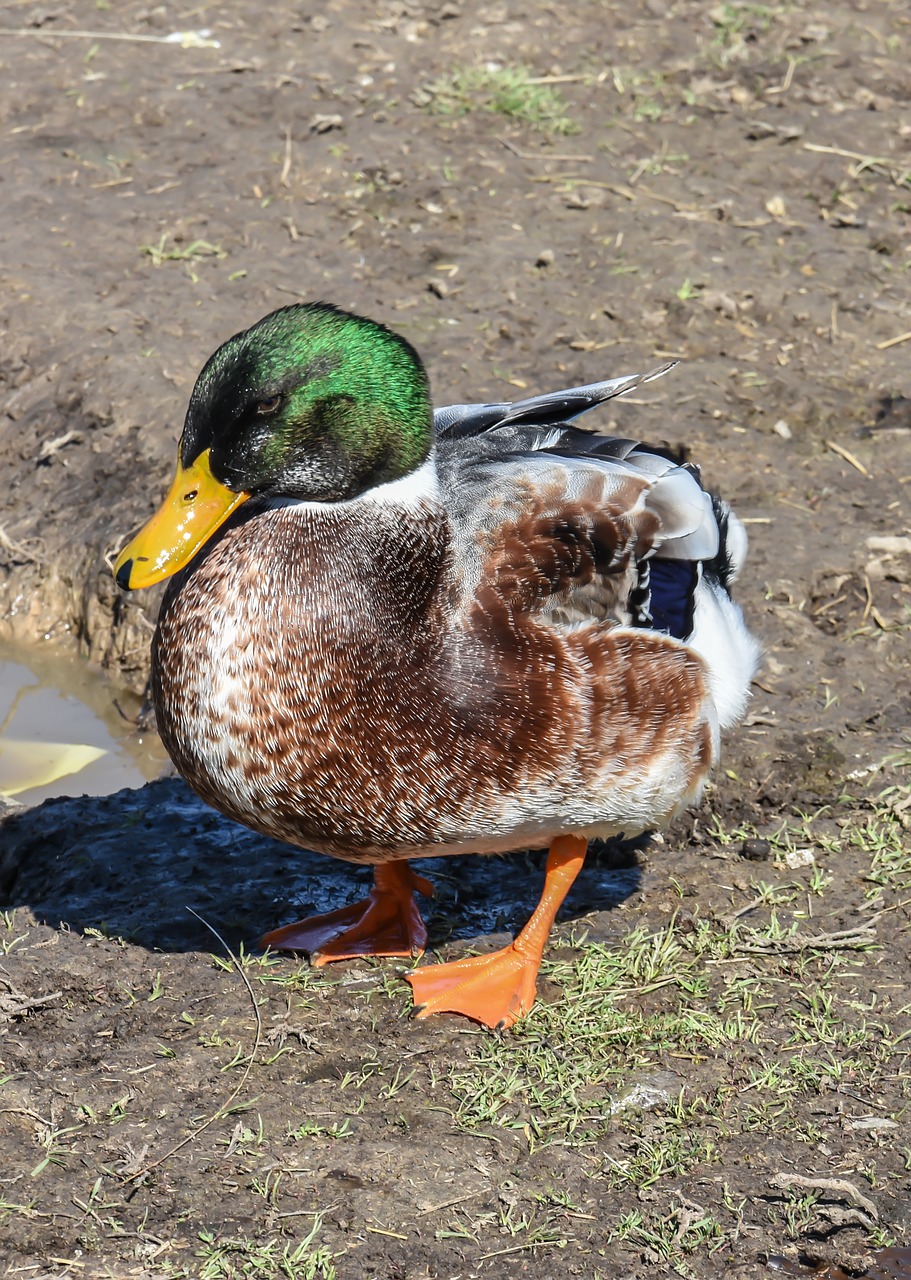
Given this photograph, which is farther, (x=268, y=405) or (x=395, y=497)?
(x=395, y=497)

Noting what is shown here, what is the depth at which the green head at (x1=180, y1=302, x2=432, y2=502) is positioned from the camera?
2941 millimetres

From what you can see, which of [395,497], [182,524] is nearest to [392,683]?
[395,497]

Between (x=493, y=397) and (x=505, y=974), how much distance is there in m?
2.55

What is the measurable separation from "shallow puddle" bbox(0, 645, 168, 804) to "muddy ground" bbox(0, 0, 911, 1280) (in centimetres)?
14

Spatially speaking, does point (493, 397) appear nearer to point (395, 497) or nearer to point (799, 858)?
point (799, 858)

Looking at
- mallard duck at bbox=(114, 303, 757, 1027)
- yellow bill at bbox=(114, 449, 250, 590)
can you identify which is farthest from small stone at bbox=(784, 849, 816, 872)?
yellow bill at bbox=(114, 449, 250, 590)

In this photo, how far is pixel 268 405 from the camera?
9.72 ft

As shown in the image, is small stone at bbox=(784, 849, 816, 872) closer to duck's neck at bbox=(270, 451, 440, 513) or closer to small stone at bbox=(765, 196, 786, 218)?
duck's neck at bbox=(270, 451, 440, 513)

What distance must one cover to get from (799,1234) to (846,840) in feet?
4.30

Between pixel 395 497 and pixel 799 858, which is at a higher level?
pixel 395 497

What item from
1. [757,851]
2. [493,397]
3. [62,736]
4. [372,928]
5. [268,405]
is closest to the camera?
[268,405]

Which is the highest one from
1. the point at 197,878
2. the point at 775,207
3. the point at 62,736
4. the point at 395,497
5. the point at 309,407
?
the point at 309,407

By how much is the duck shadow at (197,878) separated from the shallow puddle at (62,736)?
32 cm

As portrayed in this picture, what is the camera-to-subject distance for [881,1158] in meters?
2.92
